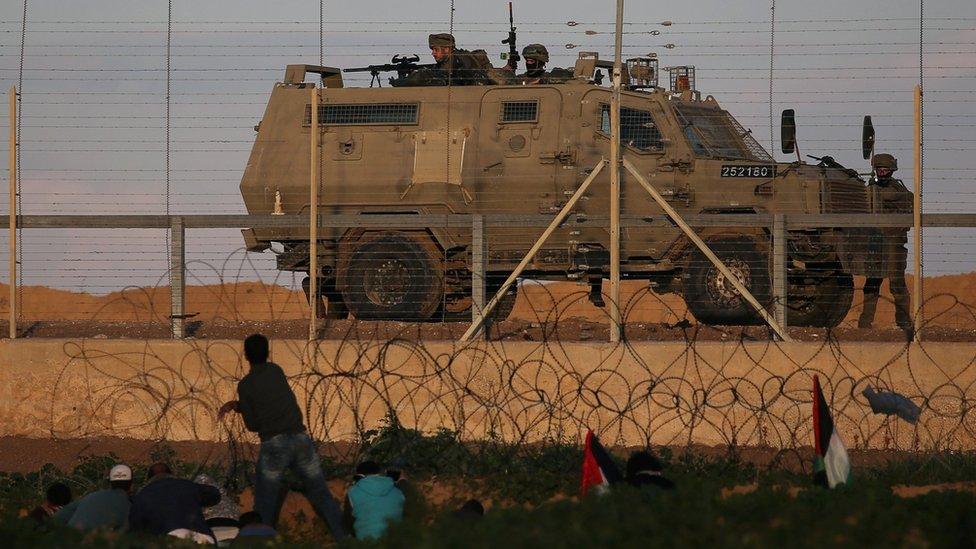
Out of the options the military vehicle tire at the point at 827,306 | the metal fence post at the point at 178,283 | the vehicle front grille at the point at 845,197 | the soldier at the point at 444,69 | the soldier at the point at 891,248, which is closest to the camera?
the metal fence post at the point at 178,283

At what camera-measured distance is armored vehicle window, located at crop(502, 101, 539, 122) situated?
16312 mm

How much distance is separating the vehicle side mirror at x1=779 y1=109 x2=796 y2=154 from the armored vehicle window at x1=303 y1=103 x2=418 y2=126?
3.85 m

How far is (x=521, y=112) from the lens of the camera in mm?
16344

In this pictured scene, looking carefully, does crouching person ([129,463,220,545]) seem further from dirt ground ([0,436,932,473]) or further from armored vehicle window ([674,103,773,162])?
armored vehicle window ([674,103,773,162])

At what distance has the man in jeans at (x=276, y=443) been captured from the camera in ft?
31.9

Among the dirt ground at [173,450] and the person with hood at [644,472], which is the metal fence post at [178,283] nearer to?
the dirt ground at [173,450]

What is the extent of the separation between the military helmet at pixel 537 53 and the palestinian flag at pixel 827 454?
26.8 feet

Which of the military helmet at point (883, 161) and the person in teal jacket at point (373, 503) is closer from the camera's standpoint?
the person in teal jacket at point (373, 503)

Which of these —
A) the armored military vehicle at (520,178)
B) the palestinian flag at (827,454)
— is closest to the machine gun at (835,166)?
the armored military vehicle at (520,178)

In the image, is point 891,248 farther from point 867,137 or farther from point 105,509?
point 105,509

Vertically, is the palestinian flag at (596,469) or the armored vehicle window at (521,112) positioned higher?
the armored vehicle window at (521,112)

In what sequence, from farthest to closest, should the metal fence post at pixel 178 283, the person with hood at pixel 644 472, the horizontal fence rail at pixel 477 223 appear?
the metal fence post at pixel 178 283
the horizontal fence rail at pixel 477 223
the person with hood at pixel 644 472

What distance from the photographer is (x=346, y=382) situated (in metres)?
12.3

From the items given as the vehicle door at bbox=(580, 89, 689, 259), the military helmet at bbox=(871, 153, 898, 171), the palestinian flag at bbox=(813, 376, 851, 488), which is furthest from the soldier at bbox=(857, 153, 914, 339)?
the palestinian flag at bbox=(813, 376, 851, 488)
